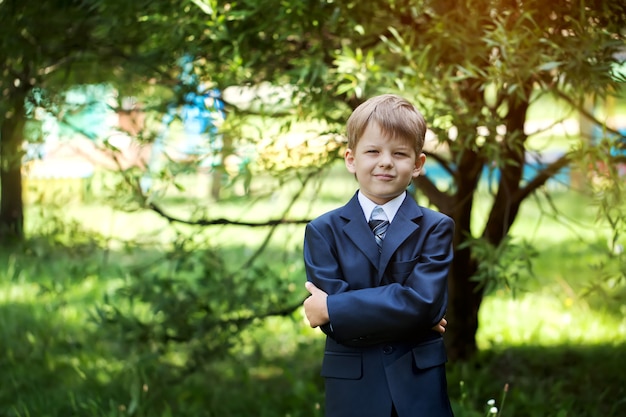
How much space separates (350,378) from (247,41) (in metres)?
1.87

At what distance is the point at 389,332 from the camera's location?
2223 millimetres

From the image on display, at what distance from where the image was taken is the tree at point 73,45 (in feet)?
12.0

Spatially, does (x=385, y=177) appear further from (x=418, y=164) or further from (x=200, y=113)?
(x=200, y=113)

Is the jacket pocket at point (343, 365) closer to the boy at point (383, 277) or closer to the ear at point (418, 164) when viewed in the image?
the boy at point (383, 277)

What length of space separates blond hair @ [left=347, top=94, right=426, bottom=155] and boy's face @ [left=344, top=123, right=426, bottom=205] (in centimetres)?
1

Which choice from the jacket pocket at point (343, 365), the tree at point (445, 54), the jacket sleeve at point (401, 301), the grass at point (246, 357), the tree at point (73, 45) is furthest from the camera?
the grass at point (246, 357)

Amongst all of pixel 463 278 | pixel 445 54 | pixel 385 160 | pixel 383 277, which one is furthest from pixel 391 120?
pixel 463 278

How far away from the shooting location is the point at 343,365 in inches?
91.3

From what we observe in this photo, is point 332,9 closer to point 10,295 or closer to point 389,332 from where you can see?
point 389,332

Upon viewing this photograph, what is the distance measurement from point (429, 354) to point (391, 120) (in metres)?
0.65

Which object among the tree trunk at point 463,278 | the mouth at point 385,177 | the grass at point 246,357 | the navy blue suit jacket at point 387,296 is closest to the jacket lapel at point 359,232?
the navy blue suit jacket at point 387,296

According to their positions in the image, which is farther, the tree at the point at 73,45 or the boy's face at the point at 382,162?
the tree at the point at 73,45

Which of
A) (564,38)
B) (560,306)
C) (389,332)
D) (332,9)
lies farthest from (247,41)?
(560,306)

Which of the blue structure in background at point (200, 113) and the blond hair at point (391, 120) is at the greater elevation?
the blue structure in background at point (200, 113)
